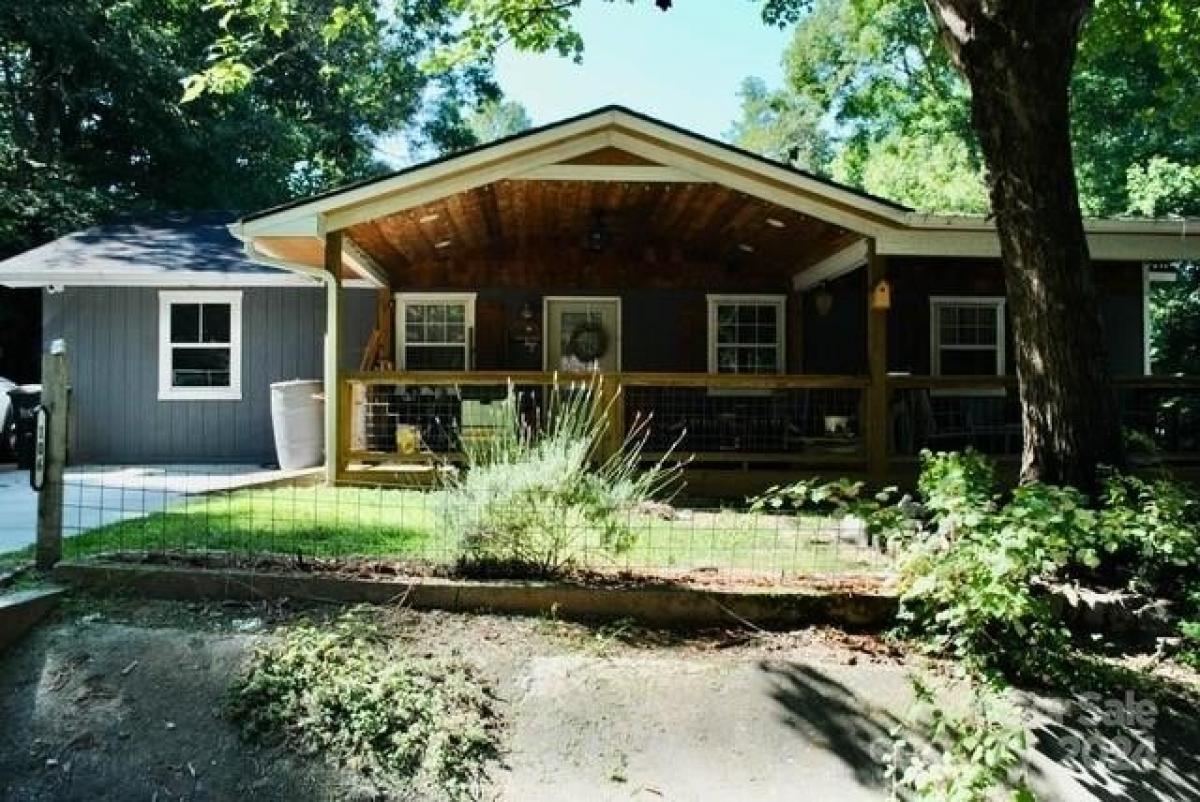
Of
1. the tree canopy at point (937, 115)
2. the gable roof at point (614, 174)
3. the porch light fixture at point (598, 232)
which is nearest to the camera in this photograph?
the gable roof at point (614, 174)

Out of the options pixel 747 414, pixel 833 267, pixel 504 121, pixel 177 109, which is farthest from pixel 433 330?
pixel 504 121

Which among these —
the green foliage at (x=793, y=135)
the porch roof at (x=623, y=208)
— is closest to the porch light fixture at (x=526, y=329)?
the porch roof at (x=623, y=208)

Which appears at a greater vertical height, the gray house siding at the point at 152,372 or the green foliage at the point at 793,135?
the green foliage at the point at 793,135

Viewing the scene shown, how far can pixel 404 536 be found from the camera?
611 centimetres

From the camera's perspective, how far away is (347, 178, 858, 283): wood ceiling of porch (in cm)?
922

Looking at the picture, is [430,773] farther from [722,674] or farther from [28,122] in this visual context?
[28,122]

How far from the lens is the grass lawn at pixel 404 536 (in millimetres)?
5141

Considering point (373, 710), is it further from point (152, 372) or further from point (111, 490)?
point (152, 372)

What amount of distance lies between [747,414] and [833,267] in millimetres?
2313

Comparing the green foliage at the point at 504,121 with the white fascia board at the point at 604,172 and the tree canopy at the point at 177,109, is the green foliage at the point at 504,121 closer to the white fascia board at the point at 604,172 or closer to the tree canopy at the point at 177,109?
the tree canopy at the point at 177,109

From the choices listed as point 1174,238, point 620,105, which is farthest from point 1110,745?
point 1174,238

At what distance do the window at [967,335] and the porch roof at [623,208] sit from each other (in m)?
2.16

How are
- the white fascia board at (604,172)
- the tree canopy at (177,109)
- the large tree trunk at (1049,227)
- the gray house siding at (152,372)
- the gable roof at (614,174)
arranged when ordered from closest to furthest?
the large tree trunk at (1049,227)
the gable roof at (614,174)
the white fascia board at (604,172)
the gray house siding at (152,372)
the tree canopy at (177,109)

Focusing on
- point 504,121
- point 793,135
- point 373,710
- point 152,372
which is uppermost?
point 504,121
